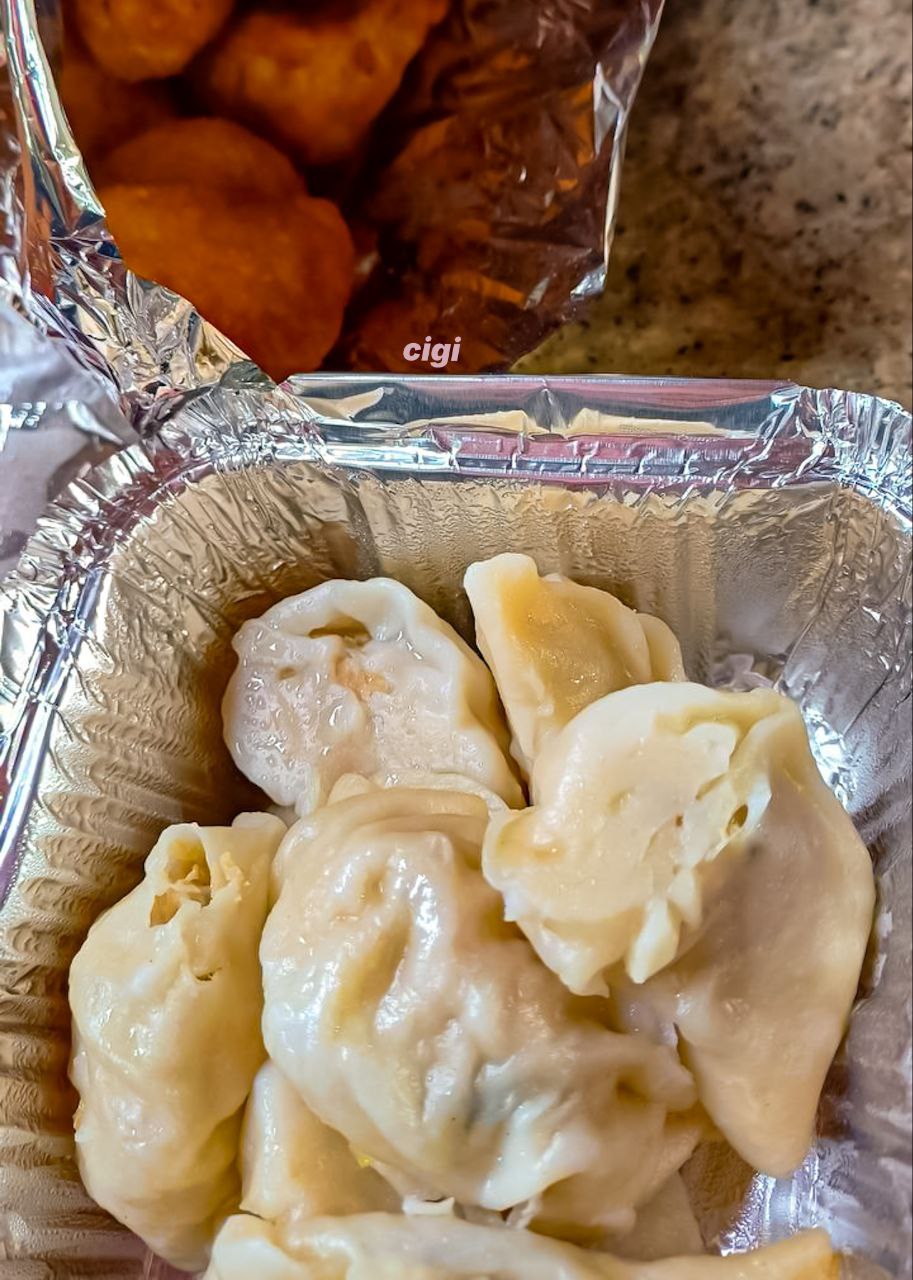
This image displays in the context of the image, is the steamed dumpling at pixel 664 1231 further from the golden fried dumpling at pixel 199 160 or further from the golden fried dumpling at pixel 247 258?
the golden fried dumpling at pixel 199 160

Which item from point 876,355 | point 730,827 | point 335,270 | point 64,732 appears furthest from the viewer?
point 876,355

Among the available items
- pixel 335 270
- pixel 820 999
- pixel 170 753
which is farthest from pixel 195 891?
pixel 335 270

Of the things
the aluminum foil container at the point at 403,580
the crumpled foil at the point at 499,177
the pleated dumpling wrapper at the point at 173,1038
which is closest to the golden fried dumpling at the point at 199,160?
the crumpled foil at the point at 499,177

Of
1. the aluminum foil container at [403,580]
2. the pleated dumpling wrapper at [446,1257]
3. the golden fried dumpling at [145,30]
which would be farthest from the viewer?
the golden fried dumpling at [145,30]

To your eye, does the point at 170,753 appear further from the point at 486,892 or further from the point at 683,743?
the point at 683,743

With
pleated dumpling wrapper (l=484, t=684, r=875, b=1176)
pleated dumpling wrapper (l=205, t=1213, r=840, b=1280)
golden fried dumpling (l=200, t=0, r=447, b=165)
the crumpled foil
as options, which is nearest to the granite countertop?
the crumpled foil

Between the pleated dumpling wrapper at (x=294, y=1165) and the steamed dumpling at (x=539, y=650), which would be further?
the steamed dumpling at (x=539, y=650)

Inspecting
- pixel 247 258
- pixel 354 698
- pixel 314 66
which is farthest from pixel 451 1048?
pixel 314 66
